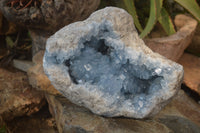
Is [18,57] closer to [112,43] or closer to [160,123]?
[112,43]

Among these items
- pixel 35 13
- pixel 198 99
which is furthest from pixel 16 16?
pixel 198 99

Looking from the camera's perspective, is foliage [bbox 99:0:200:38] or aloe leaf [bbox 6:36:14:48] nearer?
foliage [bbox 99:0:200:38]

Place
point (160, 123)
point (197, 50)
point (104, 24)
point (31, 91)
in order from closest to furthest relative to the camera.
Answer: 1. point (104, 24)
2. point (160, 123)
3. point (31, 91)
4. point (197, 50)

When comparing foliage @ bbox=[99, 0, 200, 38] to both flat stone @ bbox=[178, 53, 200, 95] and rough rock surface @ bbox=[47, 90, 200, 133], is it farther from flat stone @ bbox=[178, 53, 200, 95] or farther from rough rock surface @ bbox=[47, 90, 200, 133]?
rough rock surface @ bbox=[47, 90, 200, 133]

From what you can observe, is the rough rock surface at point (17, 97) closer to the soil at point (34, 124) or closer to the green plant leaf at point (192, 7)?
the soil at point (34, 124)

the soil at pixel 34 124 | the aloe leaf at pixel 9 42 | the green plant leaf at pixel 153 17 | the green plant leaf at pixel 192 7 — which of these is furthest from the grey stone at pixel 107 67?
the aloe leaf at pixel 9 42

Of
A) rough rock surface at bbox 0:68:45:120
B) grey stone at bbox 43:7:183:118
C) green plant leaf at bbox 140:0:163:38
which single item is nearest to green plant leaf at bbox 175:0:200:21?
green plant leaf at bbox 140:0:163:38
